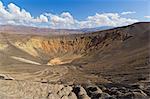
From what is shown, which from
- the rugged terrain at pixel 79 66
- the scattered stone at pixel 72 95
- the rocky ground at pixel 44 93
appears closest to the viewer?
the rocky ground at pixel 44 93

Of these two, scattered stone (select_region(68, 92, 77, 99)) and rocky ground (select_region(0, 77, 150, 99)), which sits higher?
rocky ground (select_region(0, 77, 150, 99))

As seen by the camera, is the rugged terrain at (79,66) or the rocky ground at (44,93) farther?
the rugged terrain at (79,66)

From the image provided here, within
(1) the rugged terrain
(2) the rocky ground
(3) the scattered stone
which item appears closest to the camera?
(2) the rocky ground

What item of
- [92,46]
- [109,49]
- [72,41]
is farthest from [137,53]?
[72,41]

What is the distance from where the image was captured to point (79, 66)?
182 ft

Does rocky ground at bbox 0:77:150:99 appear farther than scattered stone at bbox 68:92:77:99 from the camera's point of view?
No

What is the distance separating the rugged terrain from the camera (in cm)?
2603

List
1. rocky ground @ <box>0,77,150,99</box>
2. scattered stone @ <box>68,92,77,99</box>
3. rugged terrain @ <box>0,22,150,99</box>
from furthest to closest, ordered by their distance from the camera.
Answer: rugged terrain @ <box>0,22,150,99</box>
scattered stone @ <box>68,92,77,99</box>
rocky ground @ <box>0,77,150,99</box>

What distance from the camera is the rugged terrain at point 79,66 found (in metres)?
26.0

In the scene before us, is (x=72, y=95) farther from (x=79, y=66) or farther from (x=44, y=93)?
(x=79, y=66)

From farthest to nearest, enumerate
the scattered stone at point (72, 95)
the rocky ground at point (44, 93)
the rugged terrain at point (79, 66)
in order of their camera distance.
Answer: the rugged terrain at point (79, 66)
the scattered stone at point (72, 95)
the rocky ground at point (44, 93)

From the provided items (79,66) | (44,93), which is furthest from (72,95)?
(79,66)

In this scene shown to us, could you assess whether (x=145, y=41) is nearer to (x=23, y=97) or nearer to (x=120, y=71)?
(x=120, y=71)

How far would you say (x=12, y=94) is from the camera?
24734 mm
